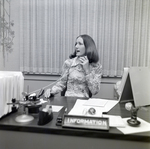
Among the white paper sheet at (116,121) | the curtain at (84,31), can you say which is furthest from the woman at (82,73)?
the white paper sheet at (116,121)

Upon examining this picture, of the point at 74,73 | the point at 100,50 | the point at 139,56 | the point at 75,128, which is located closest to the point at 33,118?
the point at 75,128

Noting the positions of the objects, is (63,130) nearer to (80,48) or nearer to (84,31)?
(80,48)

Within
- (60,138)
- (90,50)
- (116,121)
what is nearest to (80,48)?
(90,50)

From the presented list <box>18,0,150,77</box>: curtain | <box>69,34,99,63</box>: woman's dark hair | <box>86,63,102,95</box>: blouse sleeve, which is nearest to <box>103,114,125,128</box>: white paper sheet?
<box>86,63,102,95</box>: blouse sleeve

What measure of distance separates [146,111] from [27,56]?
2.06 m

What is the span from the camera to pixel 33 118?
2.95ft

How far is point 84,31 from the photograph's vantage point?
2.48m

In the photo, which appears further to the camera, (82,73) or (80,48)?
(80,48)

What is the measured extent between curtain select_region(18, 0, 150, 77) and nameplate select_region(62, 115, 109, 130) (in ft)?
5.70

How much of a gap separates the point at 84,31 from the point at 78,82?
39.8 inches

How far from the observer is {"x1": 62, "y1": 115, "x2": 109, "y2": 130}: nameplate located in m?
0.77

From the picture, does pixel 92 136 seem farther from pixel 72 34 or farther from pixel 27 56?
pixel 27 56

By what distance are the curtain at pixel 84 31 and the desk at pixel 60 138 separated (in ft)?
5.86

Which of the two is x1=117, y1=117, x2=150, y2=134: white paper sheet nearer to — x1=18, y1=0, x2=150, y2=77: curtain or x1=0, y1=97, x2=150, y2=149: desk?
x1=0, y1=97, x2=150, y2=149: desk
